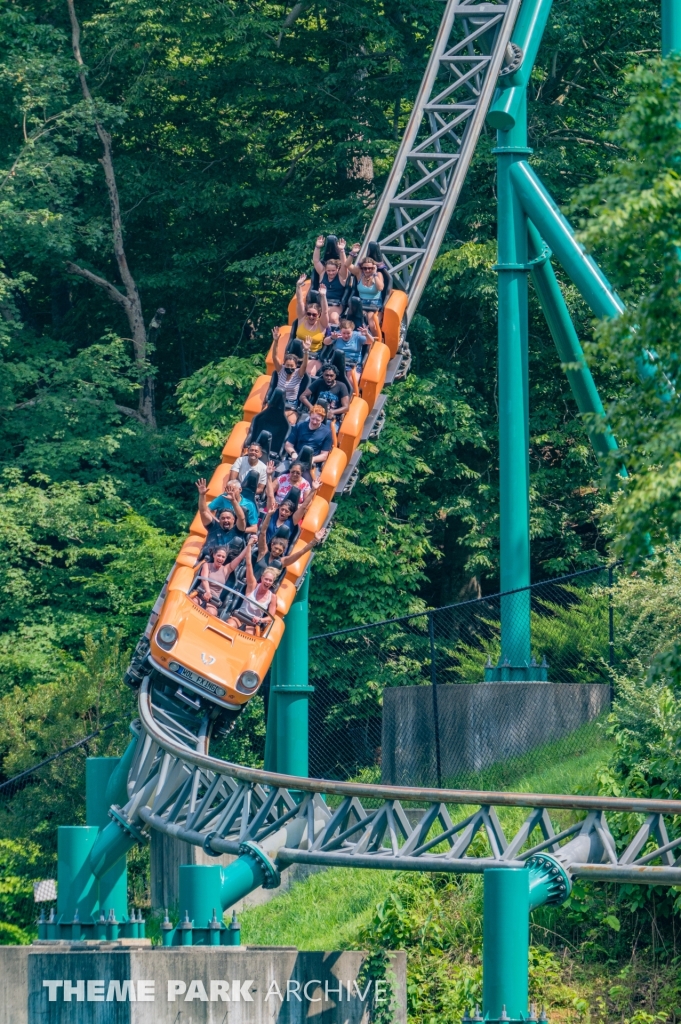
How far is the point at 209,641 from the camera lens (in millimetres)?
12305

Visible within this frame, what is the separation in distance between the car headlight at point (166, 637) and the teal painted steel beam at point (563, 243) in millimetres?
4558

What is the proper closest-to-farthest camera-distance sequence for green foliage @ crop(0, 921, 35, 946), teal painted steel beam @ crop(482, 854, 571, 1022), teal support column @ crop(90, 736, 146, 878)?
teal painted steel beam @ crop(482, 854, 571, 1022)
teal support column @ crop(90, 736, 146, 878)
green foliage @ crop(0, 921, 35, 946)

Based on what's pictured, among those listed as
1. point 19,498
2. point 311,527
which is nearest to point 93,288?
point 19,498

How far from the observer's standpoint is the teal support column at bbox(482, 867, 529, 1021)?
8430mm

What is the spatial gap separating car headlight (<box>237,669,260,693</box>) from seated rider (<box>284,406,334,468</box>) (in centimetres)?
235

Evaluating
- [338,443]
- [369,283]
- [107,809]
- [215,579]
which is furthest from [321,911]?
[369,283]

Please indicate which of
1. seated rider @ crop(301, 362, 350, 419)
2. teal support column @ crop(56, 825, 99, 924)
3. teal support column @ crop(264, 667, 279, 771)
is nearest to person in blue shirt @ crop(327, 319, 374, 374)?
seated rider @ crop(301, 362, 350, 419)

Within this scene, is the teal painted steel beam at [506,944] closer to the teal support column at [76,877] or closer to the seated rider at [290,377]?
the teal support column at [76,877]

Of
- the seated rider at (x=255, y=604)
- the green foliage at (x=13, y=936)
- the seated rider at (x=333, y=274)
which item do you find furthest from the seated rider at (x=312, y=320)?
the green foliage at (x=13, y=936)

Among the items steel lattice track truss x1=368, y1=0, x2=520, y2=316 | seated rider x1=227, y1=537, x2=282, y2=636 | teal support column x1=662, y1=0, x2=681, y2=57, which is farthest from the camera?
steel lattice track truss x1=368, y1=0, x2=520, y2=316

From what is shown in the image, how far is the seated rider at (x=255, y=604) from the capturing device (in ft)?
41.4

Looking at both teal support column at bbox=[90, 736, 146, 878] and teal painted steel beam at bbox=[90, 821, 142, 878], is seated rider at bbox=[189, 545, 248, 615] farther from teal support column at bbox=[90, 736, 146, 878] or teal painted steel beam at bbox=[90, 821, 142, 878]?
teal painted steel beam at bbox=[90, 821, 142, 878]

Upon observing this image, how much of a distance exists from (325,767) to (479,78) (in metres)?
8.15

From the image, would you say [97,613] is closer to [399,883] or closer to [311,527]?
[311,527]
